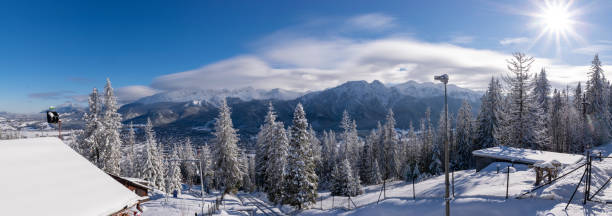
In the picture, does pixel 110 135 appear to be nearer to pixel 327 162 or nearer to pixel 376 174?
pixel 376 174

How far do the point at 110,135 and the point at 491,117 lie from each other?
172 feet

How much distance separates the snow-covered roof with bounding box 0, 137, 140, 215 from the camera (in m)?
7.43

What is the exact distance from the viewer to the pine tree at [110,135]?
31.0 metres

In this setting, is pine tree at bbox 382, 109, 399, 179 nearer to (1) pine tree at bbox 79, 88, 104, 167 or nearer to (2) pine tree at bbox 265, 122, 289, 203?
(2) pine tree at bbox 265, 122, 289, 203

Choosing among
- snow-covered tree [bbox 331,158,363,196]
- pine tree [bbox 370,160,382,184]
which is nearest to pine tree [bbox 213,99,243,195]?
Answer: snow-covered tree [bbox 331,158,363,196]

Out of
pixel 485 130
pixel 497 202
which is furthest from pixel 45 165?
pixel 485 130

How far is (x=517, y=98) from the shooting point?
3416 centimetres

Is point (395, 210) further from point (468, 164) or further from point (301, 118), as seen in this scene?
point (468, 164)

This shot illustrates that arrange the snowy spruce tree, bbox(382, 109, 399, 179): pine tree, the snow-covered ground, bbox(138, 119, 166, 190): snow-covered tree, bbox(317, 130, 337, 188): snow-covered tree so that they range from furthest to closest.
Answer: bbox(317, 130, 337, 188): snow-covered tree, bbox(382, 109, 399, 179): pine tree, bbox(138, 119, 166, 190): snow-covered tree, the snowy spruce tree, the snow-covered ground

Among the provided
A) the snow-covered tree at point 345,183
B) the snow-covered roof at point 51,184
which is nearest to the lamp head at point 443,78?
the snow-covered roof at point 51,184

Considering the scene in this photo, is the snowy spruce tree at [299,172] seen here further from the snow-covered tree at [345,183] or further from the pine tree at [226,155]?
the snow-covered tree at [345,183]

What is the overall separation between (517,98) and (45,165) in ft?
141

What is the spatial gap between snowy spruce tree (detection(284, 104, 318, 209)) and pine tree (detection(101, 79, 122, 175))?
19827mm

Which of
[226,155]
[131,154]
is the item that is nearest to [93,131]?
[226,155]
